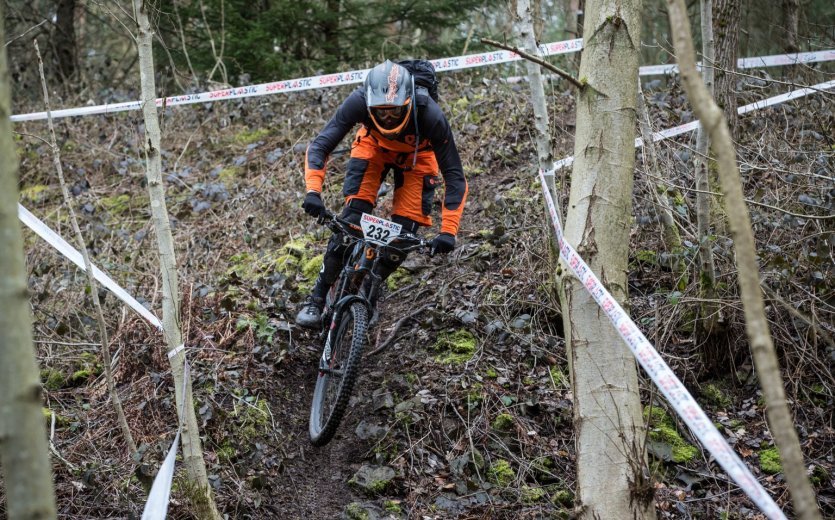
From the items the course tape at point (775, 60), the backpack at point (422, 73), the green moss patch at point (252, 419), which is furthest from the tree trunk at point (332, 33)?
the green moss patch at point (252, 419)

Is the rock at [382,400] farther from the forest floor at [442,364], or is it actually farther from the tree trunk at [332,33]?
the tree trunk at [332,33]

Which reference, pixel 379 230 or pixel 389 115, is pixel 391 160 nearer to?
pixel 389 115

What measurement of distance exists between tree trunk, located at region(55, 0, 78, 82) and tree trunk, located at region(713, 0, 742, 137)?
10338mm

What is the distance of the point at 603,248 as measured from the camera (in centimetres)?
319

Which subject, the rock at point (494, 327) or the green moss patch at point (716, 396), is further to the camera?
the rock at point (494, 327)

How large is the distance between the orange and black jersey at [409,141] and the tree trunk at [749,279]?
3.25 metres

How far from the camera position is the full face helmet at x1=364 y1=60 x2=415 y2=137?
191 inches

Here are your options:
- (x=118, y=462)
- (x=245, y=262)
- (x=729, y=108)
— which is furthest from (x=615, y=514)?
(x=245, y=262)

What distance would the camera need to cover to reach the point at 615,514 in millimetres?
2951

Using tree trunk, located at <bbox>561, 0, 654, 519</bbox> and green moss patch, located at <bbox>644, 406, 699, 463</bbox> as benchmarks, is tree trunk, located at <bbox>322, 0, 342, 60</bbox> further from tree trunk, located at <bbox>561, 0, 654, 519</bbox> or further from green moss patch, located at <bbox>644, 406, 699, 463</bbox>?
tree trunk, located at <bbox>561, 0, 654, 519</bbox>

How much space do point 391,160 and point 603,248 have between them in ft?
8.81

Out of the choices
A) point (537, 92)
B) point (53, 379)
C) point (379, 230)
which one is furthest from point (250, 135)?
point (537, 92)

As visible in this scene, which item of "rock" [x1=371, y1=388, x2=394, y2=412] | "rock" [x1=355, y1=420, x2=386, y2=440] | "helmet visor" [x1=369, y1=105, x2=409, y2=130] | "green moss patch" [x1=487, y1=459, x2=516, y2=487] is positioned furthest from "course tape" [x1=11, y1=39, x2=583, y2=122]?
"green moss patch" [x1=487, y1=459, x2=516, y2=487]

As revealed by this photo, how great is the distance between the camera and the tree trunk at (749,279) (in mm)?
1813
